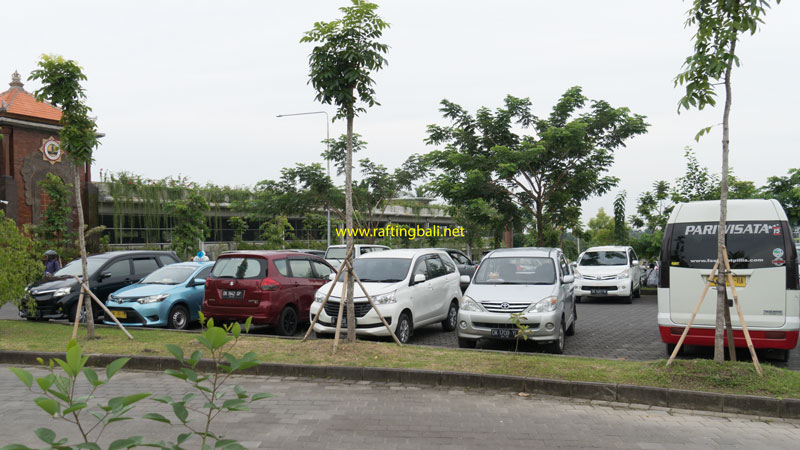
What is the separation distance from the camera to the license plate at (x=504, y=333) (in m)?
8.95

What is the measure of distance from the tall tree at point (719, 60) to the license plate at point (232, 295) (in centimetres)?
800

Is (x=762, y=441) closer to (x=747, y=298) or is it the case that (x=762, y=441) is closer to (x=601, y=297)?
(x=747, y=298)

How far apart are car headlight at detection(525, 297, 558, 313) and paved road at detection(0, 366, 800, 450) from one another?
2.37 metres

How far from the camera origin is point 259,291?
36.0 ft

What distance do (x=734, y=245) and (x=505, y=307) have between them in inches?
134

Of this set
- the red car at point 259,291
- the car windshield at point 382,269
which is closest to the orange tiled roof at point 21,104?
the red car at point 259,291

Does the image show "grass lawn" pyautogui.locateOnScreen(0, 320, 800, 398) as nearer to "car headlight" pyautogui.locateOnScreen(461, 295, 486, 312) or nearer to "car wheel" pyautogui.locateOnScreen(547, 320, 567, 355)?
"car headlight" pyautogui.locateOnScreen(461, 295, 486, 312)

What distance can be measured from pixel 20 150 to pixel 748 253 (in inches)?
1270

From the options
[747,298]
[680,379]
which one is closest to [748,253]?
[747,298]

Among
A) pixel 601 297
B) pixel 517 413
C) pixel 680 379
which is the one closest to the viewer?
pixel 517 413

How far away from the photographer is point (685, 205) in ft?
29.2

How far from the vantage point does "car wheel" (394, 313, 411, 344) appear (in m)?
10.0

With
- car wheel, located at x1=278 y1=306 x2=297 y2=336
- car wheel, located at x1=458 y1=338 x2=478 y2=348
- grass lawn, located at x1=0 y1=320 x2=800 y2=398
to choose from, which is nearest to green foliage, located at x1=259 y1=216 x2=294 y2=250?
car wheel, located at x1=278 y1=306 x2=297 y2=336
